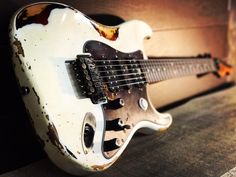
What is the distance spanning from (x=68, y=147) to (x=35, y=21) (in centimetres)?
28

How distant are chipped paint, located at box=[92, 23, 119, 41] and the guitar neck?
0.13 meters

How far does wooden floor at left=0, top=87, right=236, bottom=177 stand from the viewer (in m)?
0.74

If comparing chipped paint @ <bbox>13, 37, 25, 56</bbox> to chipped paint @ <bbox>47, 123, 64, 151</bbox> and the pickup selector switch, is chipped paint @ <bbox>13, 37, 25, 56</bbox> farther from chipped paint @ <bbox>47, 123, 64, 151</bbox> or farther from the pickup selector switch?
the pickup selector switch

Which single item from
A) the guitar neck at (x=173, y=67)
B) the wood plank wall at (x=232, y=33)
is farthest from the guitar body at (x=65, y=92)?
the wood plank wall at (x=232, y=33)

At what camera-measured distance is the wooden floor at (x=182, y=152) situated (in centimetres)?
74

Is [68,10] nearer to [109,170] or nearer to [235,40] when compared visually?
[109,170]

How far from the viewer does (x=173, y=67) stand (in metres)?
1.12

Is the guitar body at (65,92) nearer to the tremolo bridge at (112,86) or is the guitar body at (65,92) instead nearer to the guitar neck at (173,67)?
the tremolo bridge at (112,86)

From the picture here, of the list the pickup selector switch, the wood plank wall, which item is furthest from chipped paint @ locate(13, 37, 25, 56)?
the wood plank wall

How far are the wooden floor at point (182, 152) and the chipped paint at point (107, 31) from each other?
1.04ft

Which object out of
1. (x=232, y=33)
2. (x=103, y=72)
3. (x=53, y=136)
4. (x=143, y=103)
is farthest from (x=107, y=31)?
(x=232, y=33)

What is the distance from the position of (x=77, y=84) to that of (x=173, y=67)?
51cm

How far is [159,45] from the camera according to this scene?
3.97ft

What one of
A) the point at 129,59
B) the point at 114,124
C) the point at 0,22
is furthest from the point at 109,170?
the point at 0,22
